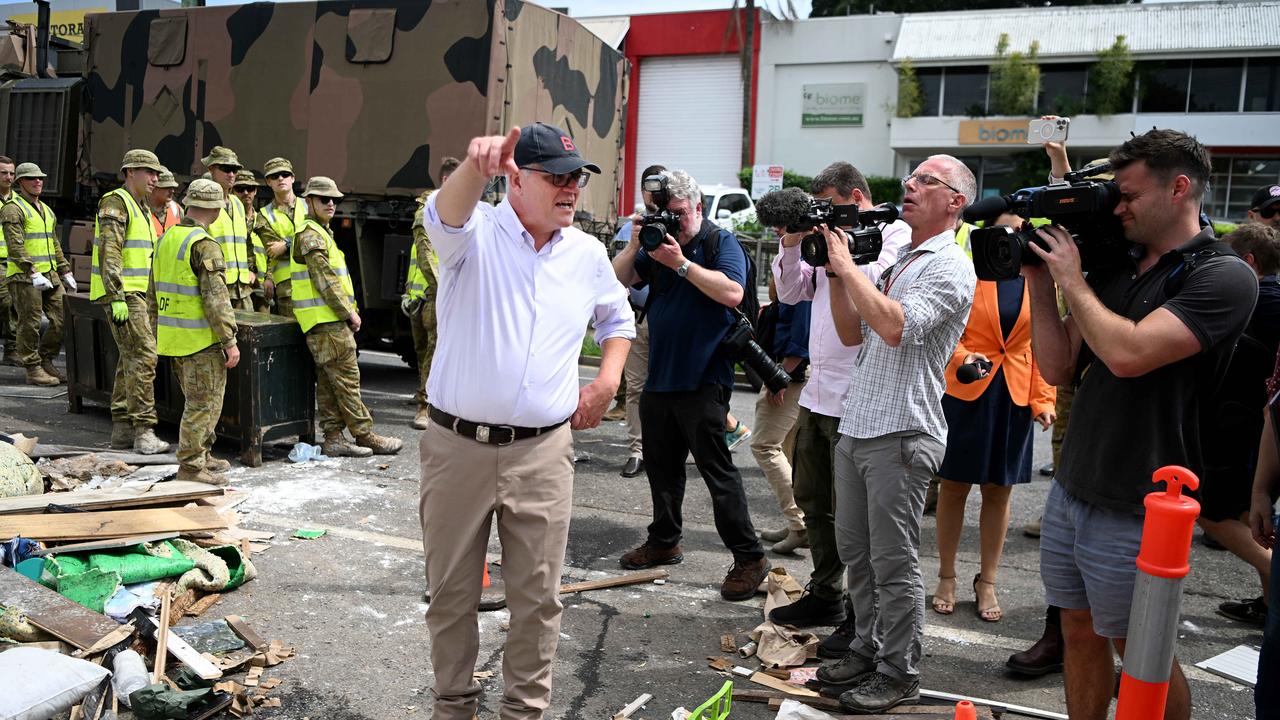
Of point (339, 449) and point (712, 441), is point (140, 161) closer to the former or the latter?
point (339, 449)

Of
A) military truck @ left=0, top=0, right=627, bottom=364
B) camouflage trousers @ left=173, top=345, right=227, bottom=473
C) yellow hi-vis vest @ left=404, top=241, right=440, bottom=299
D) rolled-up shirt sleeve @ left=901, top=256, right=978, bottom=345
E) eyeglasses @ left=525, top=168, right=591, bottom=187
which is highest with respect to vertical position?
military truck @ left=0, top=0, right=627, bottom=364

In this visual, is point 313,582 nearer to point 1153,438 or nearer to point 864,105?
point 1153,438

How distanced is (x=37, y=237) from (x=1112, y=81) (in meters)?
29.7

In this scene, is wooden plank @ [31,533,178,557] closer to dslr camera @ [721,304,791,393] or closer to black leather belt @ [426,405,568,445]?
black leather belt @ [426,405,568,445]

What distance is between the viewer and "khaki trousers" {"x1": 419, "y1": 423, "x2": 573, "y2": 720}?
3.09 meters

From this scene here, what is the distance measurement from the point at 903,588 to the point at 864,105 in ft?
105

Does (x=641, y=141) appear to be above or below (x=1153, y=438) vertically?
above

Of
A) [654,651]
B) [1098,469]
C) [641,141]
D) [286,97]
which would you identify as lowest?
[654,651]

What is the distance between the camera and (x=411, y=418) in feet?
28.2

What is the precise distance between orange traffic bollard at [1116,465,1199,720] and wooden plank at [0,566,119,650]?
3383mm

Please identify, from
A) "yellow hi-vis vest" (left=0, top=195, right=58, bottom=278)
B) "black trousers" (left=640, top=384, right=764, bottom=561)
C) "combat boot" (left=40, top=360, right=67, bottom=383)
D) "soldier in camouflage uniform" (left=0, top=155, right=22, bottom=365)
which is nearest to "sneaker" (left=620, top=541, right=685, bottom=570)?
"black trousers" (left=640, top=384, right=764, bottom=561)

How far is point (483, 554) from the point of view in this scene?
3199 mm

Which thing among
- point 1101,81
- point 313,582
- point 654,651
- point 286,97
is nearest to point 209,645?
point 313,582

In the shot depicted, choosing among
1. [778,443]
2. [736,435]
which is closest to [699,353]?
[778,443]
